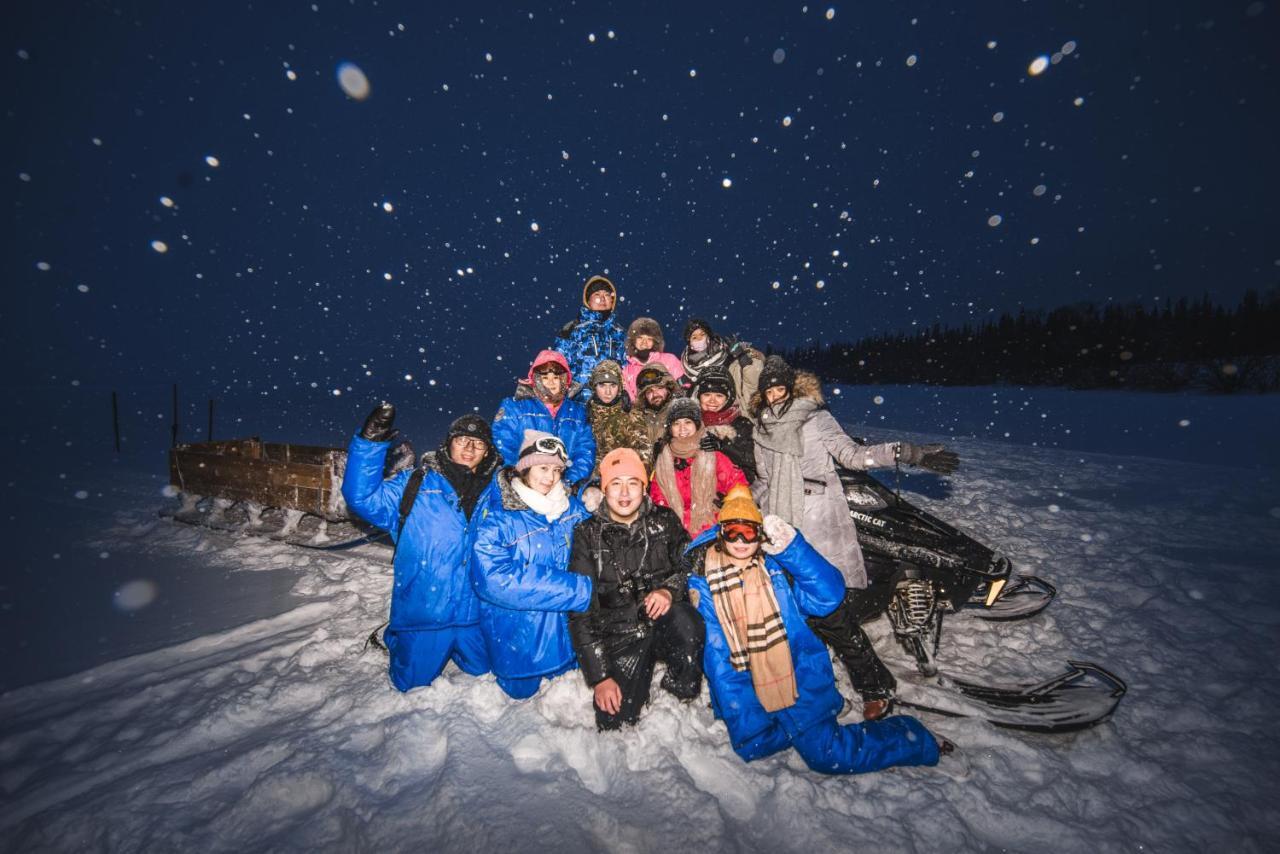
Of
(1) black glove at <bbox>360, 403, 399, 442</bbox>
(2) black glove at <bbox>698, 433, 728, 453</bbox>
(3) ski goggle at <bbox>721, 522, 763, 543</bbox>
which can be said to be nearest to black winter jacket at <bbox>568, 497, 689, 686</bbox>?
(3) ski goggle at <bbox>721, 522, 763, 543</bbox>

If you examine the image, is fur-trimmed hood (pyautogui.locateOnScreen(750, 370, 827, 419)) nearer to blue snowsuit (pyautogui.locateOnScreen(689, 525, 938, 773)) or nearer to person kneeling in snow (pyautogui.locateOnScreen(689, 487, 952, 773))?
person kneeling in snow (pyautogui.locateOnScreen(689, 487, 952, 773))

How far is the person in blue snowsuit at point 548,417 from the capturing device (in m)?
4.21

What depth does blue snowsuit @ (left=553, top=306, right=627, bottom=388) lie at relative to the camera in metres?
5.50

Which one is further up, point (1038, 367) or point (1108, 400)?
point (1038, 367)

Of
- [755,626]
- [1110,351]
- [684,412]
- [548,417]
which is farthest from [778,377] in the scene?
[1110,351]

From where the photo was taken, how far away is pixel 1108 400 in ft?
60.8

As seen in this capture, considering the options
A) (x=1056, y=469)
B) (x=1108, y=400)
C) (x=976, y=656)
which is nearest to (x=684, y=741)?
(x=976, y=656)

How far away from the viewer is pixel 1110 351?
1068 inches

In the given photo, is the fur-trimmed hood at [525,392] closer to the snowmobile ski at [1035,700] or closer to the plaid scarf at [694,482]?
the plaid scarf at [694,482]

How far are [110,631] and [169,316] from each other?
255 m

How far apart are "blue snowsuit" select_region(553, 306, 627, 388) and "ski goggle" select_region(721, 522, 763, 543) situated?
311cm

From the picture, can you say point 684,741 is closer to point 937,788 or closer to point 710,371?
point 937,788

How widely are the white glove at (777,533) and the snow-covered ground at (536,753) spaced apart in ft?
4.14

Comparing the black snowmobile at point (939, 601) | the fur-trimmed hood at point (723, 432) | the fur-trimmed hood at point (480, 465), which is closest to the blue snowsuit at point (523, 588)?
the fur-trimmed hood at point (480, 465)
